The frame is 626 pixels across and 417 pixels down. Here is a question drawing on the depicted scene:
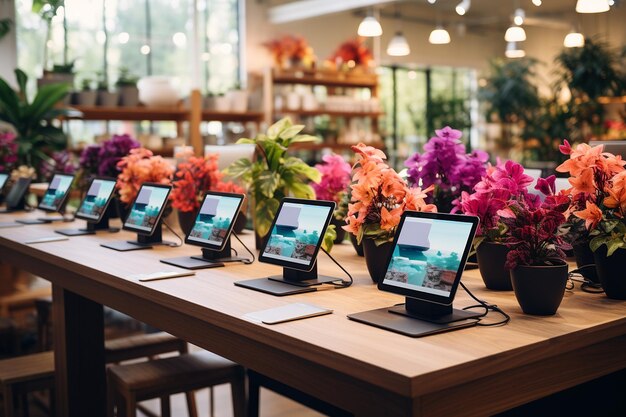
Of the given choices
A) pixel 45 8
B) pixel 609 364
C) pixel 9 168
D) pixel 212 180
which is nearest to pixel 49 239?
pixel 212 180

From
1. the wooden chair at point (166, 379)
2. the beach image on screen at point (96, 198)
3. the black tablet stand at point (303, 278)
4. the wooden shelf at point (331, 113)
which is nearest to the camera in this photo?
the black tablet stand at point (303, 278)

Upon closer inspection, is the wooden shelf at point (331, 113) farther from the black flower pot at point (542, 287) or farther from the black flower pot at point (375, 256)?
the black flower pot at point (542, 287)

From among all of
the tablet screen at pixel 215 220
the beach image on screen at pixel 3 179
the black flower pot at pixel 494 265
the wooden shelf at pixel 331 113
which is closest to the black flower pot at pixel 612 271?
the black flower pot at pixel 494 265

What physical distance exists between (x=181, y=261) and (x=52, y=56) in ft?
24.7

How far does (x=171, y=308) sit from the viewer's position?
2299 millimetres

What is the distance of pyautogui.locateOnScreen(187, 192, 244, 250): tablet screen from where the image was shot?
273 centimetres

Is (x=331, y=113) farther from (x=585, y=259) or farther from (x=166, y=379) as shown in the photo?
(x=585, y=259)

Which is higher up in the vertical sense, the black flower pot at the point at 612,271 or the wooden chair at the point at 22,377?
the black flower pot at the point at 612,271

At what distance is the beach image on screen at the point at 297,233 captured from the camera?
2.29 metres

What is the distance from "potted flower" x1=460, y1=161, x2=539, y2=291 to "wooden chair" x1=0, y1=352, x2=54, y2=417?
1926 millimetres

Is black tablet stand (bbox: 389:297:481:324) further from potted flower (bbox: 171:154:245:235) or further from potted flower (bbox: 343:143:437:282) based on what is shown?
potted flower (bbox: 171:154:245:235)

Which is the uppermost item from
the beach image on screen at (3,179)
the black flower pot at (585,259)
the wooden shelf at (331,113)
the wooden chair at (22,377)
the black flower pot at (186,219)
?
the wooden shelf at (331,113)

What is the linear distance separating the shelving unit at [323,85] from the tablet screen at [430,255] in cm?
735

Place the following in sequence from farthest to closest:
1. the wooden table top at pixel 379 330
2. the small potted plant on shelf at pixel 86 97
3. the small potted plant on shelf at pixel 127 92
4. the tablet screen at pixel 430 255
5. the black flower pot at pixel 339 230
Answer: the small potted plant on shelf at pixel 127 92 → the small potted plant on shelf at pixel 86 97 → the black flower pot at pixel 339 230 → the tablet screen at pixel 430 255 → the wooden table top at pixel 379 330
